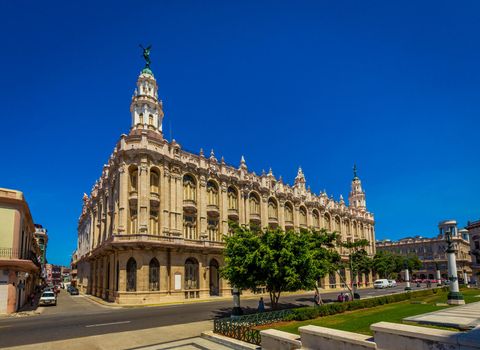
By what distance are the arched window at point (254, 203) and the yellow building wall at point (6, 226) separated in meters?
33.5

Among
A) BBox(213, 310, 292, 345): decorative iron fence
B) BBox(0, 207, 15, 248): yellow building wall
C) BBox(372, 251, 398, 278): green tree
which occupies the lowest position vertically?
BBox(372, 251, 398, 278): green tree

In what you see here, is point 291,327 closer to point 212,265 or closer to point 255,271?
point 255,271

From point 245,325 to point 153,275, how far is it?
2560cm

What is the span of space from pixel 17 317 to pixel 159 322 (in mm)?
12867

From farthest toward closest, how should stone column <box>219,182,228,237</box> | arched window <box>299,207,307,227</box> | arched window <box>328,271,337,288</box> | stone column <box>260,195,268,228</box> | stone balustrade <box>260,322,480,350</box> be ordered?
arched window <box>328,271,337,288</box> → arched window <box>299,207,307,227</box> → stone column <box>260,195,268,228</box> → stone column <box>219,182,228,237</box> → stone balustrade <box>260,322,480,350</box>

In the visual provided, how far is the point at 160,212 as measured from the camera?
138 feet

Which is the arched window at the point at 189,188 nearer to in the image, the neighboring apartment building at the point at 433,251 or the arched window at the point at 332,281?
the arched window at the point at 332,281

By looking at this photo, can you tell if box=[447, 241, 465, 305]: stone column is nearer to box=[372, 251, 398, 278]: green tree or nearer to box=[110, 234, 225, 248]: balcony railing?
box=[110, 234, 225, 248]: balcony railing

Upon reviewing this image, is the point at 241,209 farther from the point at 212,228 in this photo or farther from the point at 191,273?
the point at 191,273

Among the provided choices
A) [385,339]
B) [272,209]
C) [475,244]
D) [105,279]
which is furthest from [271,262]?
[475,244]

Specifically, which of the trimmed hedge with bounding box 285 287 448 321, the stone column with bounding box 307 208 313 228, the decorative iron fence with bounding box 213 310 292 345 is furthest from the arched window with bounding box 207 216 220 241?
the decorative iron fence with bounding box 213 310 292 345

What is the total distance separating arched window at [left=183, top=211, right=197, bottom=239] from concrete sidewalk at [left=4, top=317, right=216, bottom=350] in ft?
84.3

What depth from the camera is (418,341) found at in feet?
30.3

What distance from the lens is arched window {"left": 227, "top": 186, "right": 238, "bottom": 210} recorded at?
5212 cm
